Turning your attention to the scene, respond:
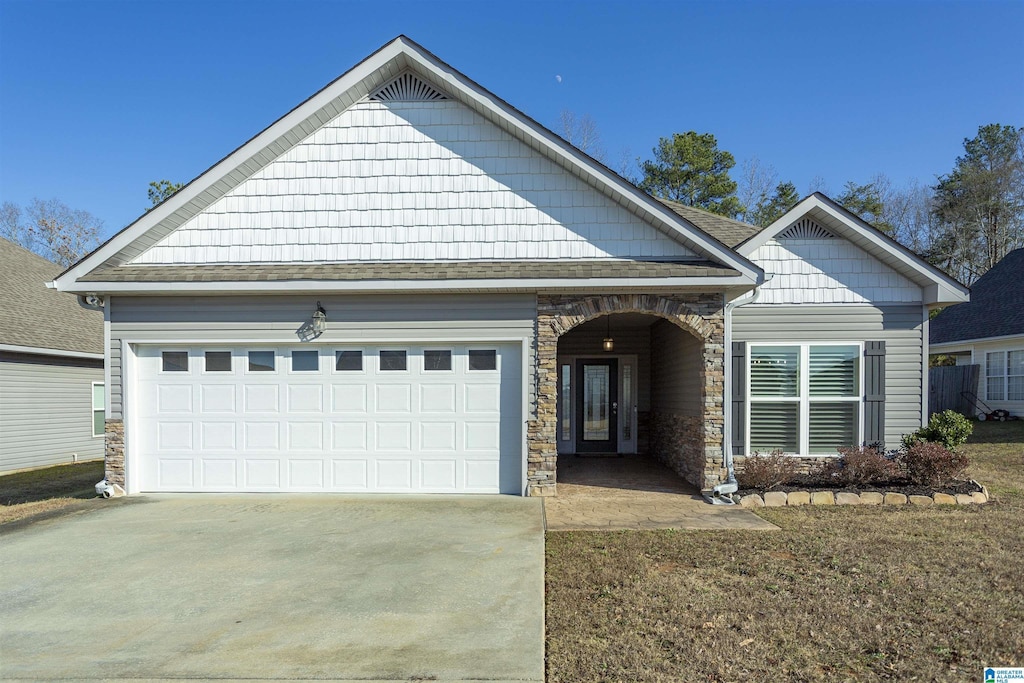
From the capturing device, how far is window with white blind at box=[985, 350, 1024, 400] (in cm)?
1834

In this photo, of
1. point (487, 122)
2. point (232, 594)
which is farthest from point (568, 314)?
point (232, 594)

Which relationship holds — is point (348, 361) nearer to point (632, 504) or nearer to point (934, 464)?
point (632, 504)

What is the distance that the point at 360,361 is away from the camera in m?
9.41

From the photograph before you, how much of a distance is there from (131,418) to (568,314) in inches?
262

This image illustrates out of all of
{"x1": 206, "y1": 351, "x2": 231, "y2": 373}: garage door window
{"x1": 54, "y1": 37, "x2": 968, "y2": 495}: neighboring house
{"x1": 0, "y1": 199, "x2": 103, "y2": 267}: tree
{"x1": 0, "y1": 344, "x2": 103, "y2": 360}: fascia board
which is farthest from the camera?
{"x1": 0, "y1": 199, "x2": 103, "y2": 267}: tree

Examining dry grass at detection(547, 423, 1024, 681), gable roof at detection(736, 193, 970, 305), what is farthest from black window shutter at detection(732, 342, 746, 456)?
dry grass at detection(547, 423, 1024, 681)

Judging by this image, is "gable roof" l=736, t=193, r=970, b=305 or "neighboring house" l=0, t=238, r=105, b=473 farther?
"neighboring house" l=0, t=238, r=105, b=473

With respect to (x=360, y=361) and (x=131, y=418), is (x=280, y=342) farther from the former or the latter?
(x=131, y=418)

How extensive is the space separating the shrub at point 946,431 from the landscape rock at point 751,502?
112 inches

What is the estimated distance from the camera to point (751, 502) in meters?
8.70

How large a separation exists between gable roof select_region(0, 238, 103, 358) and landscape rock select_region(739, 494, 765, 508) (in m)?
14.2

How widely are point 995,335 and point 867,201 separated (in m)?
16.0

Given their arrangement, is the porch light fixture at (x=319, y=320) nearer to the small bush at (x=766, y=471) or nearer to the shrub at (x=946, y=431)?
the small bush at (x=766, y=471)

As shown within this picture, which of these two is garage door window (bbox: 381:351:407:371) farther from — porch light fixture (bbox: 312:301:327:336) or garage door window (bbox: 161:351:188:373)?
garage door window (bbox: 161:351:188:373)
